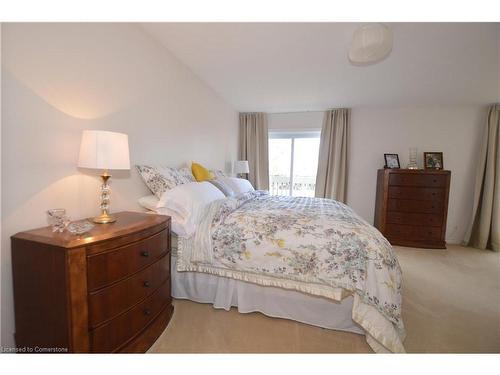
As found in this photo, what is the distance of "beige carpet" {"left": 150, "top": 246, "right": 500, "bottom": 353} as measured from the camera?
1376mm

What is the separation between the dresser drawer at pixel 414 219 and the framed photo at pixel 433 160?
0.83 m

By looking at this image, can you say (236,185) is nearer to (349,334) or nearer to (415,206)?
(349,334)

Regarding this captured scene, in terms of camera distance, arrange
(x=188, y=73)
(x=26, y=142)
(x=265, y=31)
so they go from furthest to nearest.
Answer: (x=188, y=73), (x=265, y=31), (x=26, y=142)

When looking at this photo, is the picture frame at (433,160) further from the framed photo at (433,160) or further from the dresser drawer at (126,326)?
the dresser drawer at (126,326)

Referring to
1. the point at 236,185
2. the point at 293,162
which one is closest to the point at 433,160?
the point at 293,162

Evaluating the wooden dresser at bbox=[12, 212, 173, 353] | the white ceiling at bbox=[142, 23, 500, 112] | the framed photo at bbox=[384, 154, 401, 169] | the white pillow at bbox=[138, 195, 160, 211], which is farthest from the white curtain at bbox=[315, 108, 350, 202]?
the wooden dresser at bbox=[12, 212, 173, 353]

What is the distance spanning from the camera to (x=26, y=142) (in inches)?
44.0

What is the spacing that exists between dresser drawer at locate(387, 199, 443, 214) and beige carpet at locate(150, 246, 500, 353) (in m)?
1.31

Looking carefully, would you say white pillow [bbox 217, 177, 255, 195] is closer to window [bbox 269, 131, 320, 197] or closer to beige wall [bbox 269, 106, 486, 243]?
window [bbox 269, 131, 320, 197]

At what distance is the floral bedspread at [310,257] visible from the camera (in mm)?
1353
